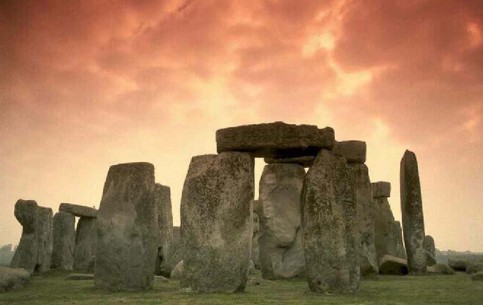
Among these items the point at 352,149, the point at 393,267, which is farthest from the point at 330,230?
the point at 393,267

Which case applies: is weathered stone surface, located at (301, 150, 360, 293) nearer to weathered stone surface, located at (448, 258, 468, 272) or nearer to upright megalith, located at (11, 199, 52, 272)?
weathered stone surface, located at (448, 258, 468, 272)

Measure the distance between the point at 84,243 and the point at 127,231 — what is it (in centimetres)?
1308

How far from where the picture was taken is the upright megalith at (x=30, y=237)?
1634cm

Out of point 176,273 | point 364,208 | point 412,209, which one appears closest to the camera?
point 176,273

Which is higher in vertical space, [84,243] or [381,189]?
[381,189]

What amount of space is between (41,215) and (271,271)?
811cm

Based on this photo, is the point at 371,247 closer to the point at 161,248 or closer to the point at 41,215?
the point at 161,248

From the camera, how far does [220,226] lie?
927 centimetres

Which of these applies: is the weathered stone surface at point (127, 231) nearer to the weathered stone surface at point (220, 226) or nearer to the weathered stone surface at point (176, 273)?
the weathered stone surface at point (220, 226)

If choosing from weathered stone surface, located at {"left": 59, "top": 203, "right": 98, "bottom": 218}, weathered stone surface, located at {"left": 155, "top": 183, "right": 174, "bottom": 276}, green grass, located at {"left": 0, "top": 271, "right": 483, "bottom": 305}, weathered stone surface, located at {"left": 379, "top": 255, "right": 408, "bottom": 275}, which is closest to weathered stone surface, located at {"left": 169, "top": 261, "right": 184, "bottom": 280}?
weathered stone surface, located at {"left": 155, "top": 183, "right": 174, "bottom": 276}

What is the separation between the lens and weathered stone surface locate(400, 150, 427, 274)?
15.6m

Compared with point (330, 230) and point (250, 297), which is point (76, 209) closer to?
point (250, 297)

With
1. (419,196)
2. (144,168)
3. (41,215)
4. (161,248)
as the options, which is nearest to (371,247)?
(419,196)

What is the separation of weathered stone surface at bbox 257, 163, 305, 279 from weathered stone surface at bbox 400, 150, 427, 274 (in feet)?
12.1
